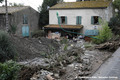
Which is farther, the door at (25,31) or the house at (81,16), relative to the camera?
the door at (25,31)

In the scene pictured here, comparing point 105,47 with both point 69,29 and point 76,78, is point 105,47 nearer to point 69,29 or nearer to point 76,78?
point 76,78

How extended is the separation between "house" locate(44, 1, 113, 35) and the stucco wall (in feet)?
12.4

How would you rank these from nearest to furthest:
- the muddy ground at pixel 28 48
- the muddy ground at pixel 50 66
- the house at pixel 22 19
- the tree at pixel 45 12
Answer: the muddy ground at pixel 50 66 → the muddy ground at pixel 28 48 → the house at pixel 22 19 → the tree at pixel 45 12

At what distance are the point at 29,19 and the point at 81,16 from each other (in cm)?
872

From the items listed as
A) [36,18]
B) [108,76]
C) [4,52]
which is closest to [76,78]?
[108,76]

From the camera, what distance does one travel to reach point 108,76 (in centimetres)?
725

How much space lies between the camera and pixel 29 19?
2541cm

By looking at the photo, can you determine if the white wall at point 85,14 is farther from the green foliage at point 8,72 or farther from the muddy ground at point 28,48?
the green foliage at point 8,72

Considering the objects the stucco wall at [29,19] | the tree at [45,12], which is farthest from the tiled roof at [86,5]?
the stucco wall at [29,19]

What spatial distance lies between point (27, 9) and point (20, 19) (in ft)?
7.68

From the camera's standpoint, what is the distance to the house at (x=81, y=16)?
20922mm

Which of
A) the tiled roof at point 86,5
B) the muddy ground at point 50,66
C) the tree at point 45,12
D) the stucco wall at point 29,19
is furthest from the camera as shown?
the tree at point 45,12

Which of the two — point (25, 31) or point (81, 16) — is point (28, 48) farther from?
point (25, 31)

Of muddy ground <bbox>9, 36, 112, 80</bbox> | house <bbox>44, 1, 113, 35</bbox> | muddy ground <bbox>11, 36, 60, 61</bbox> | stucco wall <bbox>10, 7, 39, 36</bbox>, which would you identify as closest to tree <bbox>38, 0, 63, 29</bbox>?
stucco wall <bbox>10, 7, 39, 36</bbox>
